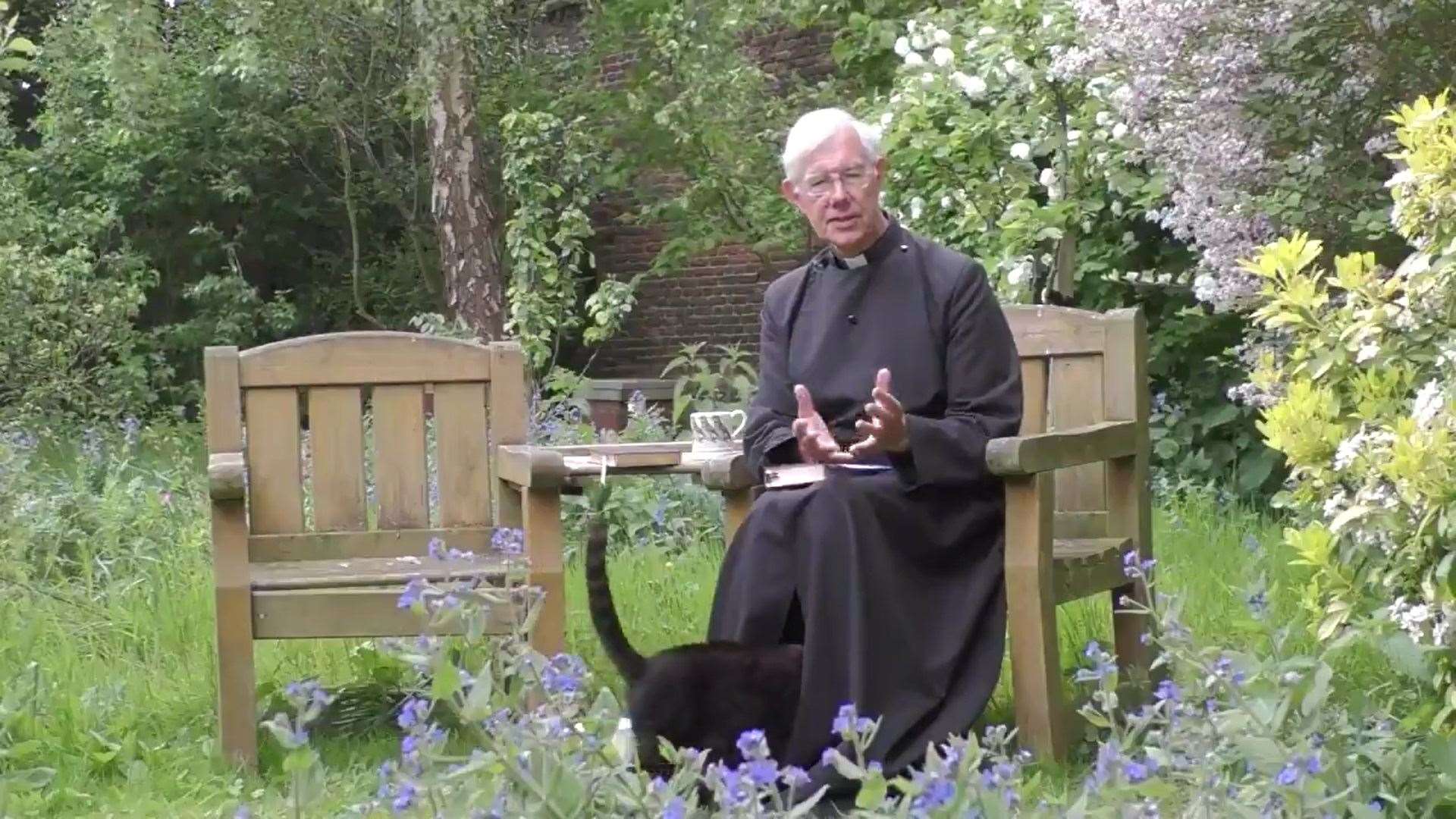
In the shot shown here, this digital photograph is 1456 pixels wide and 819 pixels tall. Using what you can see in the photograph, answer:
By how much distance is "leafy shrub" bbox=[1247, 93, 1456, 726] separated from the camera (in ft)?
9.34

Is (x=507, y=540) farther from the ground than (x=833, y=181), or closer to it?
closer to it

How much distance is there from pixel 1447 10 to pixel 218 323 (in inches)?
396

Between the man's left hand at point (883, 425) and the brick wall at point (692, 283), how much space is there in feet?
28.7

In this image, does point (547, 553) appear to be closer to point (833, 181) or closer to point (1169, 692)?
point (833, 181)

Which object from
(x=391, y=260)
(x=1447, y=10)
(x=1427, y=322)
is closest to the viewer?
(x=1427, y=322)

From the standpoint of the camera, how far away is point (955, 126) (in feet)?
22.8

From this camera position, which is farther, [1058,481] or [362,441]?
Answer: [1058,481]

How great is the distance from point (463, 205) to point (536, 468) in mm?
6829

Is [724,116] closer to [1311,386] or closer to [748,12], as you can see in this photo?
[748,12]

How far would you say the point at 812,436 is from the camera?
3568mm

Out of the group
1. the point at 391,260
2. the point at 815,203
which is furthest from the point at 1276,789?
the point at 391,260

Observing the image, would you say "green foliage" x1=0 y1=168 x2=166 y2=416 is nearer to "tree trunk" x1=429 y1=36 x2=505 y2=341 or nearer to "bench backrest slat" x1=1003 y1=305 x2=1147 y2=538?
"tree trunk" x1=429 y1=36 x2=505 y2=341

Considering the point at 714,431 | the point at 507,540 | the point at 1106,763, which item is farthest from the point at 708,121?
the point at 1106,763

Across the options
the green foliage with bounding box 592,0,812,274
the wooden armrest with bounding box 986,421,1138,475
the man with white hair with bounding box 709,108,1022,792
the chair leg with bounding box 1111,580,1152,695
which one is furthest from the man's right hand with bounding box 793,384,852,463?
the green foliage with bounding box 592,0,812,274
